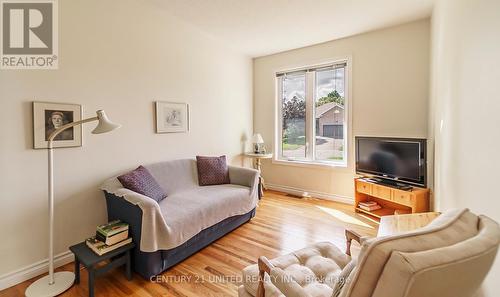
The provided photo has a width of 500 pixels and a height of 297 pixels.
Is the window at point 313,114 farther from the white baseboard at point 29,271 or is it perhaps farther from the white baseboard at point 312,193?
the white baseboard at point 29,271

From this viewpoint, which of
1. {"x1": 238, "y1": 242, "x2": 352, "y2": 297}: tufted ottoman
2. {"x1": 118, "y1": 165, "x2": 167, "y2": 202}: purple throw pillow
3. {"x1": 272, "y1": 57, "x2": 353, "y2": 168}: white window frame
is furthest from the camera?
{"x1": 272, "y1": 57, "x2": 353, "y2": 168}: white window frame

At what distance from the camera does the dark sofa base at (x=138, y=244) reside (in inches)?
80.7

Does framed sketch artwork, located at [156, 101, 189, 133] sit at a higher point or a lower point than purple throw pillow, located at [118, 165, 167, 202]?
higher

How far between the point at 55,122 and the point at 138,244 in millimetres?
1361

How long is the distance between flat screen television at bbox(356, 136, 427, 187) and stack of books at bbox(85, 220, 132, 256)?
320 cm

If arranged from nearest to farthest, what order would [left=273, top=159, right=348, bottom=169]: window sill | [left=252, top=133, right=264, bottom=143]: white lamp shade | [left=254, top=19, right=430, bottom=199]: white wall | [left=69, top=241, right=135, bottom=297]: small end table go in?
[left=69, top=241, right=135, bottom=297]: small end table
[left=254, top=19, right=430, bottom=199]: white wall
[left=273, top=159, right=348, bottom=169]: window sill
[left=252, top=133, right=264, bottom=143]: white lamp shade

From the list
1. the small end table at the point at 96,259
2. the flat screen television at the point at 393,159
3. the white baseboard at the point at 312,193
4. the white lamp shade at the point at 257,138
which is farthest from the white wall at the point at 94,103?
the flat screen television at the point at 393,159

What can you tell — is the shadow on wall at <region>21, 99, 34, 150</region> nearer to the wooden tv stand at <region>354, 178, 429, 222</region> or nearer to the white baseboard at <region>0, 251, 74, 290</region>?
the white baseboard at <region>0, 251, 74, 290</region>

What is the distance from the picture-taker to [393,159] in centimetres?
321

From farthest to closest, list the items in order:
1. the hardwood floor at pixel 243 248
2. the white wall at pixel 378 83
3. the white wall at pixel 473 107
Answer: the white wall at pixel 378 83 → the hardwood floor at pixel 243 248 → the white wall at pixel 473 107

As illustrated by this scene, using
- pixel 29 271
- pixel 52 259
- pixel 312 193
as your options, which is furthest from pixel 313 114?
pixel 29 271

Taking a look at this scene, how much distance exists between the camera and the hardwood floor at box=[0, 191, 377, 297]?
6.38ft

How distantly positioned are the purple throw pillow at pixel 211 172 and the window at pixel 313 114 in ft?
5.76

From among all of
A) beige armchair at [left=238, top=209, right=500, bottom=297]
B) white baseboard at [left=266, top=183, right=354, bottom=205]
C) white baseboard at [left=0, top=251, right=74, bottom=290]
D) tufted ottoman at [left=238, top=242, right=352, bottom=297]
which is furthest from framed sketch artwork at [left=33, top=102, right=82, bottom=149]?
white baseboard at [left=266, top=183, right=354, bottom=205]
